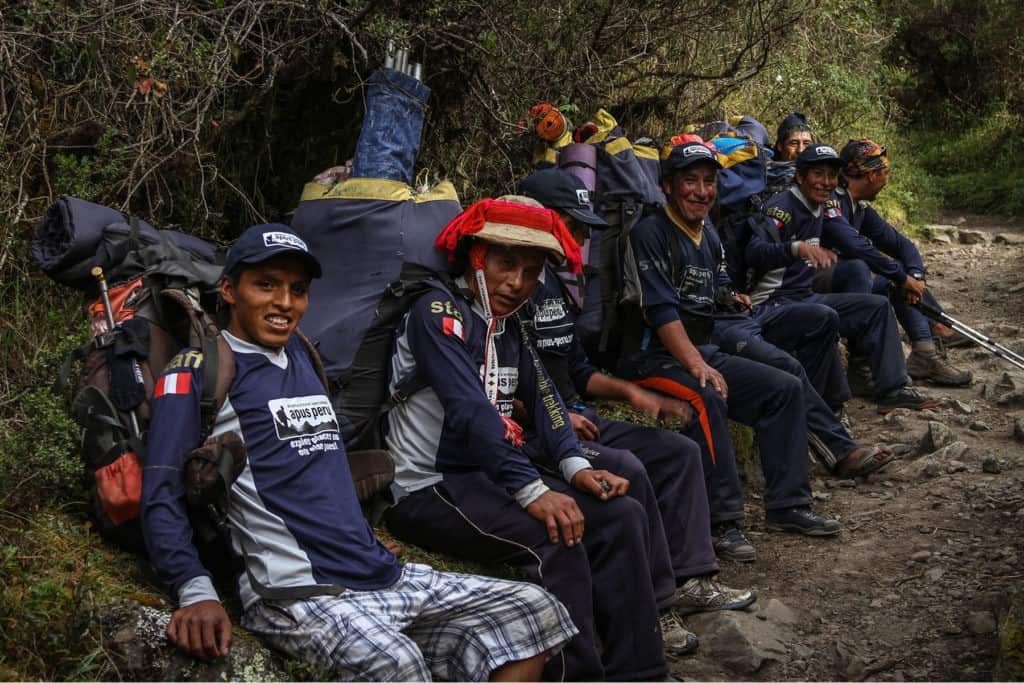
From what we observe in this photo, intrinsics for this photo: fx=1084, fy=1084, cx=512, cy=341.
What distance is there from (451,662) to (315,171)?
3826mm

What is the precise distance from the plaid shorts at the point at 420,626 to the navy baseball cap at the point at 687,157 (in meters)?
2.94

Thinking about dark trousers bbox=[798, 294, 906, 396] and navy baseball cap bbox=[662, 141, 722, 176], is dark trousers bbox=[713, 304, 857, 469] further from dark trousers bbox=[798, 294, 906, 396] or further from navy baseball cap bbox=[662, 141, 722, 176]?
navy baseball cap bbox=[662, 141, 722, 176]

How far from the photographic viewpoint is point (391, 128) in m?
5.42

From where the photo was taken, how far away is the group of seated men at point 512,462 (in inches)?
127

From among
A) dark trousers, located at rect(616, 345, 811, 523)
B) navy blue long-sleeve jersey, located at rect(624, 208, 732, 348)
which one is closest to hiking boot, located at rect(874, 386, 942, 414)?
dark trousers, located at rect(616, 345, 811, 523)

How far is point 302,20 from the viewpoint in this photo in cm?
562

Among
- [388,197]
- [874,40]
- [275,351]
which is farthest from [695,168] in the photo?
[874,40]

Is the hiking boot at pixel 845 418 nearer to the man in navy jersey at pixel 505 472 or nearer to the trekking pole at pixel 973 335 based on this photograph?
the trekking pole at pixel 973 335

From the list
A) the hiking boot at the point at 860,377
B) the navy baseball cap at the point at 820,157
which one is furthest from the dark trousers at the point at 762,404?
the hiking boot at the point at 860,377

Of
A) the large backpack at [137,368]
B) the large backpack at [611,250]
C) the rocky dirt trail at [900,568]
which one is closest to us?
the large backpack at [137,368]

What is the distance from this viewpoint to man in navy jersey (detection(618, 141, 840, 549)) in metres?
5.59

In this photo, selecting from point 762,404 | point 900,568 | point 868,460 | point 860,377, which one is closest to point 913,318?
point 860,377

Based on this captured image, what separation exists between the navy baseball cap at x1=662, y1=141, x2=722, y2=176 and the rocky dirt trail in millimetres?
2057

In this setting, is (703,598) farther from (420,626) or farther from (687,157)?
(687,157)
